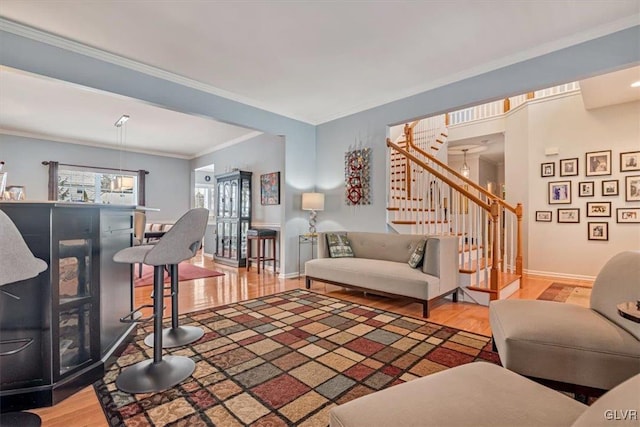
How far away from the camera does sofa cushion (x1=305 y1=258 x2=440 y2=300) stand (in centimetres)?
296

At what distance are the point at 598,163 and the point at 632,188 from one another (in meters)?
0.54

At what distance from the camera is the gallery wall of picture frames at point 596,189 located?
4.19m

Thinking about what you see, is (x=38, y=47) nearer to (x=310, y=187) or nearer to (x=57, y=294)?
(x=57, y=294)

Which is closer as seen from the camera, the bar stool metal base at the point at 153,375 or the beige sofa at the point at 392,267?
the bar stool metal base at the point at 153,375

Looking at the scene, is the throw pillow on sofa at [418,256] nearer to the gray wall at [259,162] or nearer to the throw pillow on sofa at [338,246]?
the throw pillow on sofa at [338,246]

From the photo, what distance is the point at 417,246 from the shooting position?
3.40 m

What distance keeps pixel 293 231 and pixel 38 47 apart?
3504 mm

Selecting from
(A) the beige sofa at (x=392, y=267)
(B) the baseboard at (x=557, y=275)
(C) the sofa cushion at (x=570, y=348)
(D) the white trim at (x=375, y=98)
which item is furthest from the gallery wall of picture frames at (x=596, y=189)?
(C) the sofa cushion at (x=570, y=348)

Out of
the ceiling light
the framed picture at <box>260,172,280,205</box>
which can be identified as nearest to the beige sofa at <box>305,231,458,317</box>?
the framed picture at <box>260,172,280,205</box>

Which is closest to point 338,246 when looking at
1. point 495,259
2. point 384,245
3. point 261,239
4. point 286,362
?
point 384,245

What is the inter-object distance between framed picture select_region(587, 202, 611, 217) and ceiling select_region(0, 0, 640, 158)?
296cm

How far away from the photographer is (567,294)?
12.3 ft

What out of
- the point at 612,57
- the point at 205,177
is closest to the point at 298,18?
the point at 612,57

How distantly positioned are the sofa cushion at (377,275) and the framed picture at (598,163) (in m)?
3.52
